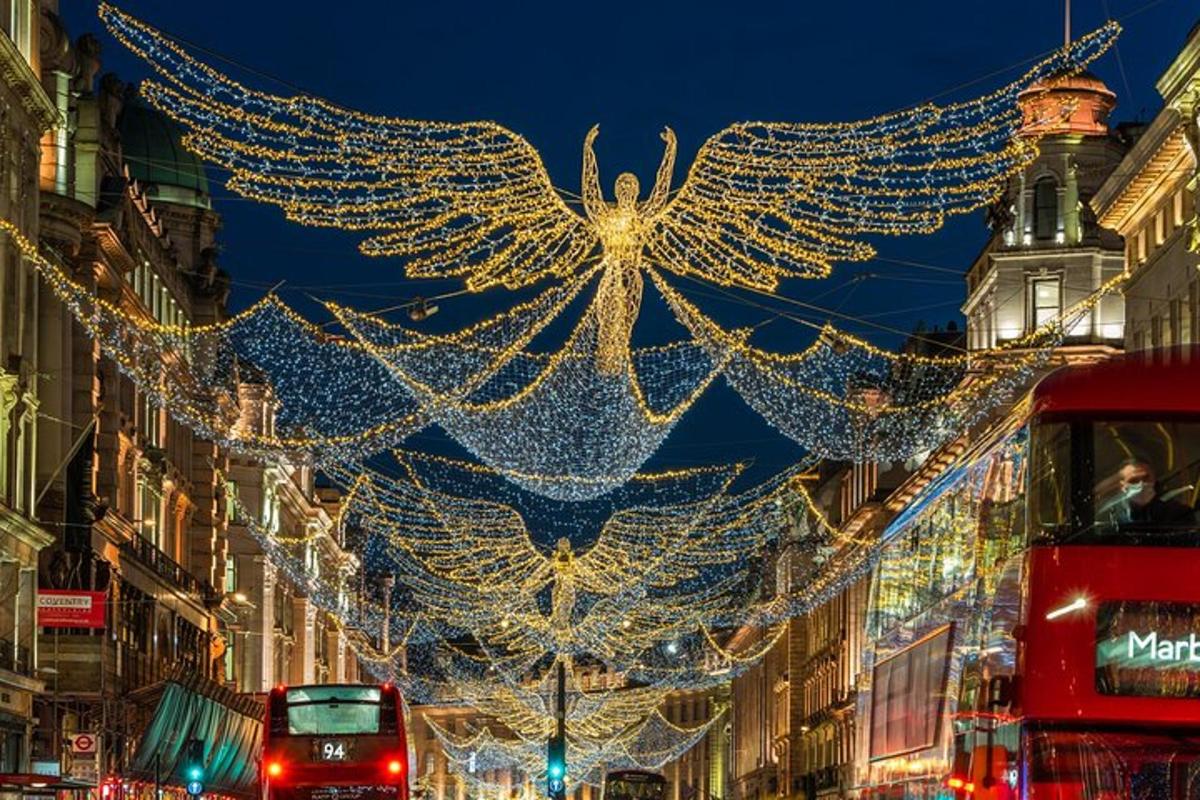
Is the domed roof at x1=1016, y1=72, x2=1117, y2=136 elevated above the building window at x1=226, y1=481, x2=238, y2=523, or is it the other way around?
the domed roof at x1=1016, y1=72, x2=1117, y2=136

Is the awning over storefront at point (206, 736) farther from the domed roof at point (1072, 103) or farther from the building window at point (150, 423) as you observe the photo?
the domed roof at point (1072, 103)

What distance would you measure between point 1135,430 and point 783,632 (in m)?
95.7

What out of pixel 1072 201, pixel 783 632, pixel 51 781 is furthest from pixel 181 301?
pixel 783 632

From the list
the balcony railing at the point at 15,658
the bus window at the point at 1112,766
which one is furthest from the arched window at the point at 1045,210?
the bus window at the point at 1112,766

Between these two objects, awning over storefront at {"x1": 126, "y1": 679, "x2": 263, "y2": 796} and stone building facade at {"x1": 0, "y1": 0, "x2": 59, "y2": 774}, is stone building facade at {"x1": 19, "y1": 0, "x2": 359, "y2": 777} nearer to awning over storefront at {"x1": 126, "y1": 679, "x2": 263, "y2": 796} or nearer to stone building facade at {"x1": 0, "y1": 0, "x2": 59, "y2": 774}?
stone building facade at {"x1": 0, "y1": 0, "x2": 59, "y2": 774}

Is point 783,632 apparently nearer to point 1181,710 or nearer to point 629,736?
point 629,736

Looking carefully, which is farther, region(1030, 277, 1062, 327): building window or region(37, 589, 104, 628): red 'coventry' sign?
region(1030, 277, 1062, 327): building window

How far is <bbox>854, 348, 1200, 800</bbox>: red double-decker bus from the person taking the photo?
18500 mm

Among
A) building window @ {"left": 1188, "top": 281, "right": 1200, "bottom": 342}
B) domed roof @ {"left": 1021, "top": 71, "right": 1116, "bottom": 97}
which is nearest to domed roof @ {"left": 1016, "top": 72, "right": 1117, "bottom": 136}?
domed roof @ {"left": 1021, "top": 71, "right": 1116, "bottom": 97}

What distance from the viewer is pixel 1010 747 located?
1927cm

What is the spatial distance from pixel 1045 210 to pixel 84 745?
4148 centimetres

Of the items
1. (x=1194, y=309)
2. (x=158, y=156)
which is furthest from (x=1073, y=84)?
(x=158, y=156)

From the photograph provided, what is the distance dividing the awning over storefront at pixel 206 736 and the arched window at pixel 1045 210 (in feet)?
94.3

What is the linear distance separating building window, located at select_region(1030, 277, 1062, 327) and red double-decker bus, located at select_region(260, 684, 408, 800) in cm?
4025
